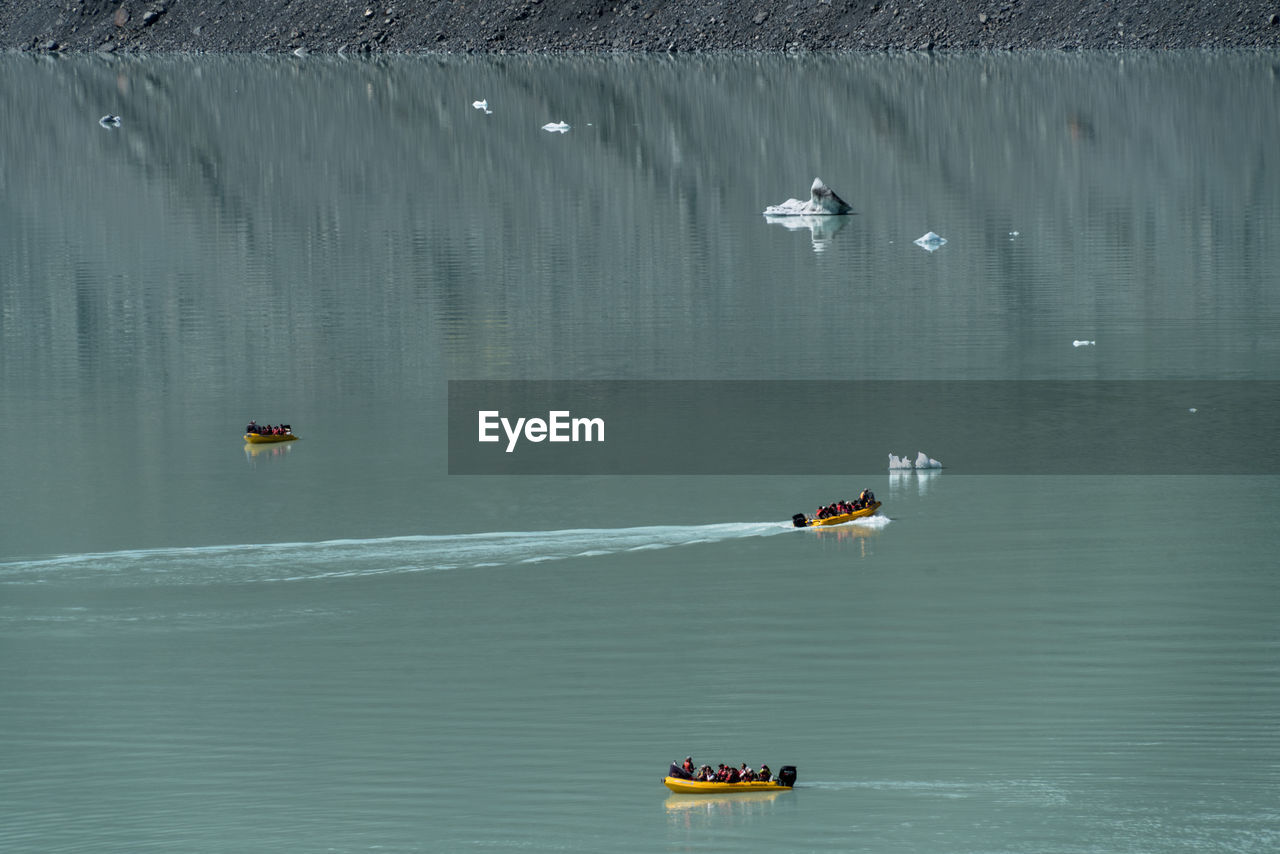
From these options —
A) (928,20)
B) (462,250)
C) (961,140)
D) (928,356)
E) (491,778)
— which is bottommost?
(491,778)

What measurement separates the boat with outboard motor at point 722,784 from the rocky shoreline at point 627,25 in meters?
115

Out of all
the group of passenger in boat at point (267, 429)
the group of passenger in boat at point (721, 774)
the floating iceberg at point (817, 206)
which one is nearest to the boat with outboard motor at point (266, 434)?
the group of passenger in boat at point (267, 429)

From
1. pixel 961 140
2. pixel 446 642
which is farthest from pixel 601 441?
pixel 961 140

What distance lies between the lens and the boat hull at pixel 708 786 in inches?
714

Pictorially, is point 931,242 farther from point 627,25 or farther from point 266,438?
point 627,25

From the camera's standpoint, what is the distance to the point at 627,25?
146 m

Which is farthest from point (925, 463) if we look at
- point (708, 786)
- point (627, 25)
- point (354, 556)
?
point (627, 25)

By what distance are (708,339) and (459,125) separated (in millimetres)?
57588

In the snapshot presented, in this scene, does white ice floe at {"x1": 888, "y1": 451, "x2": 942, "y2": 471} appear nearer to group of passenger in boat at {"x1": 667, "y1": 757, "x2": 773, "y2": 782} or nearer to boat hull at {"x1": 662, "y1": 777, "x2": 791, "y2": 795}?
group of passenger in boat at {"x1": 667, "y1": 757, "x2": 773, "y2": 782}

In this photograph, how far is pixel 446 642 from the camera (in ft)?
74.3

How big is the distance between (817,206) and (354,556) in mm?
36814

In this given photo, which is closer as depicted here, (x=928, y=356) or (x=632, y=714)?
(x=632, y=714)

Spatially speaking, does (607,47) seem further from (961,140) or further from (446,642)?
(446,642)
